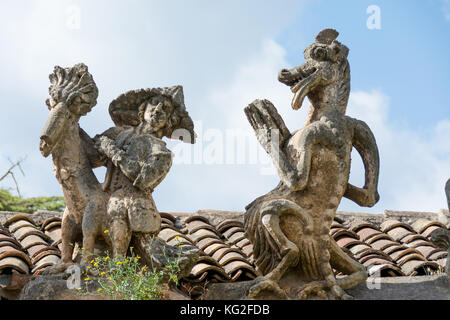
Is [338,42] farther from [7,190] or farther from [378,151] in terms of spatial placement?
[7,190]

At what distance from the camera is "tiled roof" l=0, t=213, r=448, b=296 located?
22.6 feet

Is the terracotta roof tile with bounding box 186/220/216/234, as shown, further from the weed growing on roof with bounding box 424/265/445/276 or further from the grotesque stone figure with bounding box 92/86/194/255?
the weed growing on roof with bounding box 424/265/445/276

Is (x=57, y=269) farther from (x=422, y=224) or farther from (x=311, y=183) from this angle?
(x=422, y=224)

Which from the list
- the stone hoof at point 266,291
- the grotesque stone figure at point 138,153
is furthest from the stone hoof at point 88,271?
the stone hoof at point 266,291

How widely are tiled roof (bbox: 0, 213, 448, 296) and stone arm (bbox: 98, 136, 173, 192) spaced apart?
1.55 ft

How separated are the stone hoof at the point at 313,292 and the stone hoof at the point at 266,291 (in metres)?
0.12

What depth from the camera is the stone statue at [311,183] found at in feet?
21.5

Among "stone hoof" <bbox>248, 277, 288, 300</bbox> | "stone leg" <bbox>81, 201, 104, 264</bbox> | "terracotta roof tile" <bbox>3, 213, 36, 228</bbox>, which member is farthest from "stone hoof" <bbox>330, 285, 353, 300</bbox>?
"terracotta roof tile" <bbox>3, 213, 36, 228</bbox>

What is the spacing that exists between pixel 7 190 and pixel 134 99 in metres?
12.6

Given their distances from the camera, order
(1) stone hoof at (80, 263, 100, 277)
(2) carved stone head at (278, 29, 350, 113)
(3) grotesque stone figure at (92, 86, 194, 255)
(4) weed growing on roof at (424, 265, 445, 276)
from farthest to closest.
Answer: (4) weed growing on roof at (424, 265, 445, 276), (2) carved stone head at (278, 29, 350, 113), (3) grotesque stone figure at (92, 86, 194, 255), (1) stone hoof at (80, 263, 100, 277)

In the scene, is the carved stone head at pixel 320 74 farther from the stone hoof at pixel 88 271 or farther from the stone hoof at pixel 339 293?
the stone hoof at pixel 88 271

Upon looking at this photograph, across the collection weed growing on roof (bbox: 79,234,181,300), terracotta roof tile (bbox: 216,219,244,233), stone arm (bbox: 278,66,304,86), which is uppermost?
stone arm (bbox: 278,66,304,86)

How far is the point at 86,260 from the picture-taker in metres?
6.33
